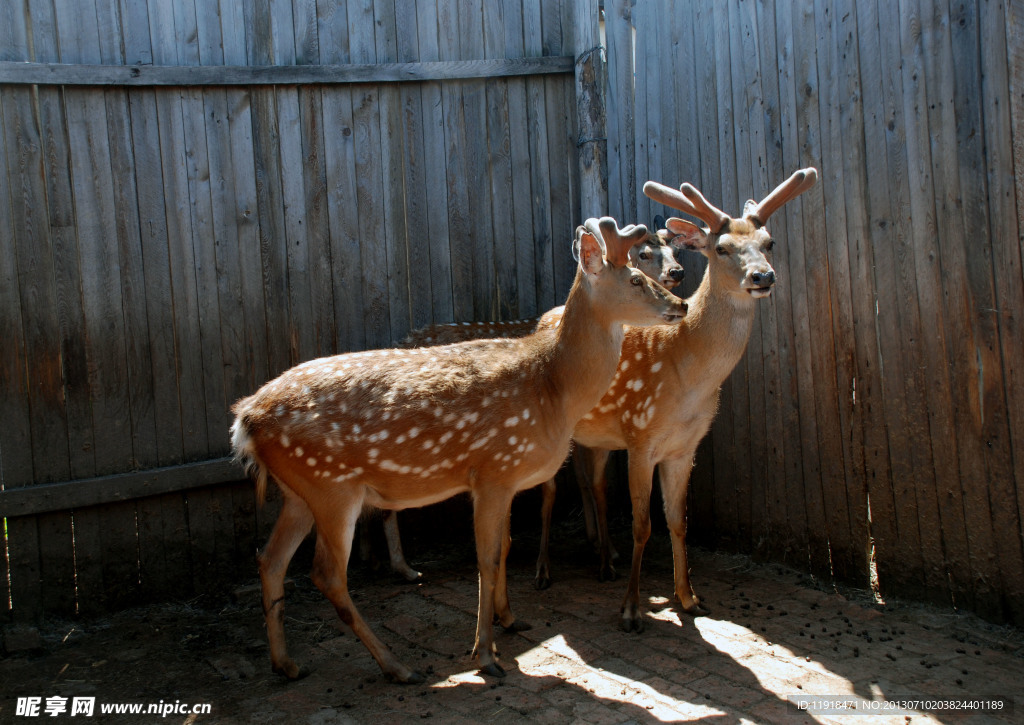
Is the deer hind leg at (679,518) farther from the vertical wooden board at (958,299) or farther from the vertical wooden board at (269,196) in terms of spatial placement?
the vertical wooden board at (269,196)

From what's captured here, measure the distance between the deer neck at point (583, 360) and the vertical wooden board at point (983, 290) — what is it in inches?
73.2

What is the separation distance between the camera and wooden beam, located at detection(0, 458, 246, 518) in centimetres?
520

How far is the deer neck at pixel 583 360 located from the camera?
184 inches

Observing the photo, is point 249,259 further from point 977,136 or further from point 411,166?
point 977,136

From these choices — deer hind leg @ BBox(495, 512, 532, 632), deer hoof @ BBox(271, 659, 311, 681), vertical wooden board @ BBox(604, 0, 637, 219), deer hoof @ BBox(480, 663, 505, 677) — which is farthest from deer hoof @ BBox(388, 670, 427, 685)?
vertical wooden board @ BBox(604, 0, 637, 219)

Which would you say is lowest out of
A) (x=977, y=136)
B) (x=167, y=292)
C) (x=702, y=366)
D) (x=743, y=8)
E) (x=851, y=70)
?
(x=702, y=366)

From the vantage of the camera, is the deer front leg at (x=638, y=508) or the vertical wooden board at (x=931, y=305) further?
the deer front leg at (x=638, y=508)

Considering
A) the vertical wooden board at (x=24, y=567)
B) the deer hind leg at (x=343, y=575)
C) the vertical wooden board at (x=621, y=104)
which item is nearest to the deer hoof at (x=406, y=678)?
the deer hind leg at (x=343, y=575)

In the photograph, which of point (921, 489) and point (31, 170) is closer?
point (921, 489)

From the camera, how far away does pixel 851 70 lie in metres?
5.03

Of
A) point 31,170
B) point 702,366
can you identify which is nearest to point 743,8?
point 702,366

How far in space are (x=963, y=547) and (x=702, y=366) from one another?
168cm

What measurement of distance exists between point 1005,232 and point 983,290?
31 cm

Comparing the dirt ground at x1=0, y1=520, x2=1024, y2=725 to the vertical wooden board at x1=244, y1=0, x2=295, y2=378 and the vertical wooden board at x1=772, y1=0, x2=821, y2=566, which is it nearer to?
the vertical wooden board at x1=772, y1=0, x2=821, y2=566
